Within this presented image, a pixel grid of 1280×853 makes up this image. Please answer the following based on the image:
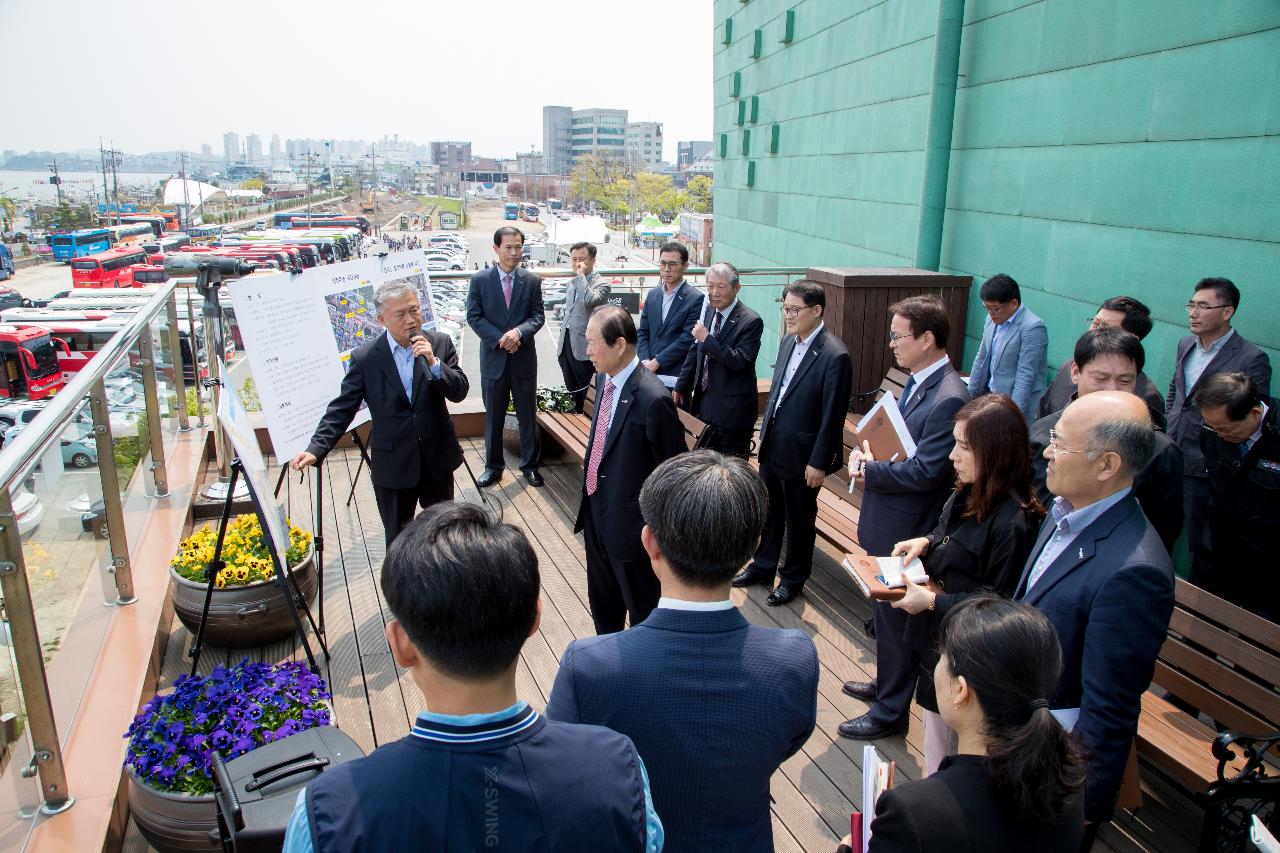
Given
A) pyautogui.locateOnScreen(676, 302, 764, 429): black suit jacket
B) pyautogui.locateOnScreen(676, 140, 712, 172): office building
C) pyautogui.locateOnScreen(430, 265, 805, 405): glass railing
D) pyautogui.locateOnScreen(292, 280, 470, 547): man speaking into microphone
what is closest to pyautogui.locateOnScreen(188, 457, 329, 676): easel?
pyautogui.locateOnScreen(292, 280, 470, 547): man speaking into microphone

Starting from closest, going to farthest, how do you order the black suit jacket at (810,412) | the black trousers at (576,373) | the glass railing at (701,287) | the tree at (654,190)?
1. the black suit jacket at (810,412)
2. the black trousers at (576,373)
3. the glass railing at (701,287)
4. the tree at (654,190)

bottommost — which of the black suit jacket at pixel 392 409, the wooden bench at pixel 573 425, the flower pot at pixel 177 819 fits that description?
the flower pot at pixel 177 819

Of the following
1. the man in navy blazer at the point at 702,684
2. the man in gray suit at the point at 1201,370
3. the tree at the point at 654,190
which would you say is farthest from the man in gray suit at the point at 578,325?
the tree at the point at 654,190

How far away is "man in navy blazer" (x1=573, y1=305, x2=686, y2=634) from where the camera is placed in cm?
323

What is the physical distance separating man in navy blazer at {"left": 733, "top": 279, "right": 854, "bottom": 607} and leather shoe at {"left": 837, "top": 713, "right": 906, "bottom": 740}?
857 mm

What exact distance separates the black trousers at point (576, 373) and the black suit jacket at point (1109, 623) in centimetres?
442

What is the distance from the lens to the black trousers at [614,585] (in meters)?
3.30

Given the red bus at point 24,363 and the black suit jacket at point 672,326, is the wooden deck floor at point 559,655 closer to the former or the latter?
the black suit jacket at point 672,326

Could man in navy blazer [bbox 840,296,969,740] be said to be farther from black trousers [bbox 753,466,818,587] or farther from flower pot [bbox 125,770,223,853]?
flower pot [bbox 125,770,223,853]

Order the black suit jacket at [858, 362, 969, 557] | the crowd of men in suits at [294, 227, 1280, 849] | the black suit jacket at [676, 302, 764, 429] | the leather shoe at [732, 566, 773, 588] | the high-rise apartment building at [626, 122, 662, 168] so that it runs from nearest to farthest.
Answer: the crowd of men in suits at [294, 227, 1280, 849]
the black suit jacket at [858, 362, 969, 557]
the leather shoe at [732, 566, 773, 588]
the black suit jacket at [676, 302, 764, 429]
the high-rise apartment building at [626, 122, 662, 168]

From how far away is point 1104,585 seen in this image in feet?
6.28

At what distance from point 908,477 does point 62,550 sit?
3.10 meters

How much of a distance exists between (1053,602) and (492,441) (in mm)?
4487

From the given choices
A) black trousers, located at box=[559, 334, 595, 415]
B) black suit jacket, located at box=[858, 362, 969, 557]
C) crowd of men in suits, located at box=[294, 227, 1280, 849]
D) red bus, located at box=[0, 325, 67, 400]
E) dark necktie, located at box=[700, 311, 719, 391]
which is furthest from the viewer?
red bus, located at box=[0, 325, 67, 400]
